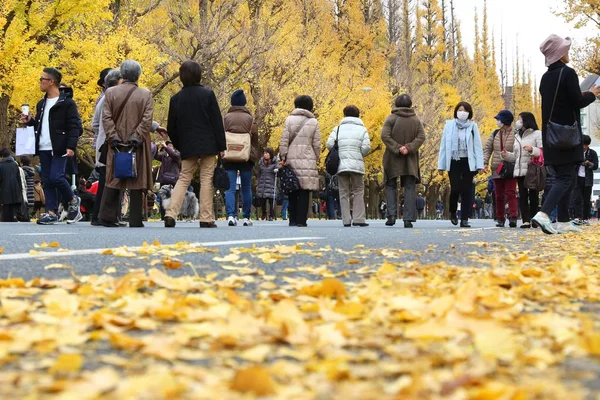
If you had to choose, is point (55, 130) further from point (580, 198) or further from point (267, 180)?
point (267, 180)

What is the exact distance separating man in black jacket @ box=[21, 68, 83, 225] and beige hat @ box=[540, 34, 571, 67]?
539 centimetres

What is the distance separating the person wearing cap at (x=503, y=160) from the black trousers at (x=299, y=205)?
7.80 feet

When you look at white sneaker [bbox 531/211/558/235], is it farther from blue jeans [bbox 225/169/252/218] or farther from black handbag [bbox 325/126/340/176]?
blue jeans [bbox 225/169/252/218]

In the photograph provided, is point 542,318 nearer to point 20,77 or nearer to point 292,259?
point 292,259

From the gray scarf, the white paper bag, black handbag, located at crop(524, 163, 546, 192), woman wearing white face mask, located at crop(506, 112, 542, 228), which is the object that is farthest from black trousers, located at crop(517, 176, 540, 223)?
the white paper bag

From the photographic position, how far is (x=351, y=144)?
38.4 ft

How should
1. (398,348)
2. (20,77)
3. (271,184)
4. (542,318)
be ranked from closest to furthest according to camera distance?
(398,348), (542,318), (20,77), (271,184)

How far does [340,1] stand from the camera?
127ft

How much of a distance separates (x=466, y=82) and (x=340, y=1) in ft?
53.0

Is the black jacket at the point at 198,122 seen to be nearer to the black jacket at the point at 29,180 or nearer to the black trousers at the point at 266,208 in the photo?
the black jacket at the point at 29,180

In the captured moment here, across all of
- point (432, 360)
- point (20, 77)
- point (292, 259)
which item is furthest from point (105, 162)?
point (20, 77)

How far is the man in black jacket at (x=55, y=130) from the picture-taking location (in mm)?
10594

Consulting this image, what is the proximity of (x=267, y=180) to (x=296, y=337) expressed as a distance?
19519 mm

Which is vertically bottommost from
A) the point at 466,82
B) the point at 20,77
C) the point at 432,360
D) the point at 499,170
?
the point at 432,360
